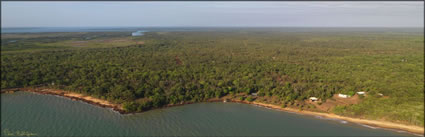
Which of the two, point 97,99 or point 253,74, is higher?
point 253,74

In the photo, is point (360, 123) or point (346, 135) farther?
point (360, 123)

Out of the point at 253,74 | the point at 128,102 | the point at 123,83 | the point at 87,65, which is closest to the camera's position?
the point at 128,102

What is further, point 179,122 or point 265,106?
point 265,106

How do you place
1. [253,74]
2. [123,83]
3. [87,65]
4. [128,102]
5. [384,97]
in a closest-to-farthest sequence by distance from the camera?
[384,97]
[128,102]
[123,83]
[253,74]
[87,65]

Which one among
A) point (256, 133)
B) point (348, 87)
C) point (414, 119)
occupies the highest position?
point (348, 87)

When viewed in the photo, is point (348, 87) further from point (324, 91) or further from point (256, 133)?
point (256, 133)

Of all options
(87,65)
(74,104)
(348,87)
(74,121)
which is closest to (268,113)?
(348,87)

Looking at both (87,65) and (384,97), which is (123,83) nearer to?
(87,65)
